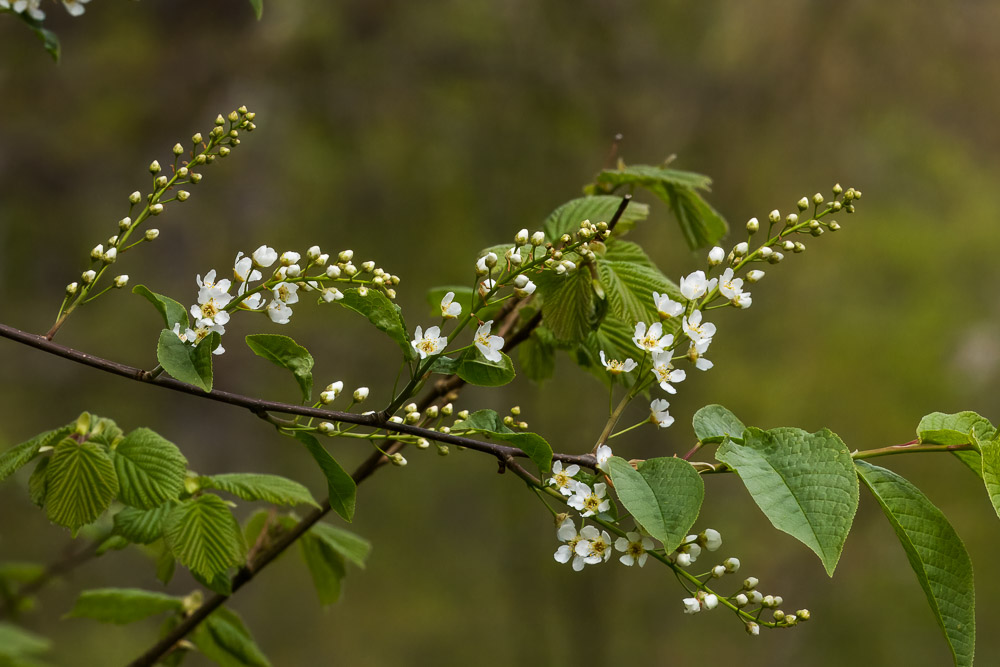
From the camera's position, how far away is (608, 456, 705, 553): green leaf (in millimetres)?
538

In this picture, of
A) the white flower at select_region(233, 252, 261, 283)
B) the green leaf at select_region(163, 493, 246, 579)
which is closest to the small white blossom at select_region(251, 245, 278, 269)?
the white flower at select_region(233, 252, 261, 283)

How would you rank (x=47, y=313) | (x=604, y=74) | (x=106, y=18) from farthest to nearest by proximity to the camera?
(x=47, y=313) < (x=604, y=74) < (x=106, y=18)

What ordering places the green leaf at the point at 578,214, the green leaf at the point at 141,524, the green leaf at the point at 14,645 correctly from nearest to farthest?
1. the green leaf at the point at 141,524
2. the green leaf at the point at 578,214
3. the green leaf at the point at 14,645

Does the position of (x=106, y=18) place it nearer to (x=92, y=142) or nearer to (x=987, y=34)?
(x=92, y=142)

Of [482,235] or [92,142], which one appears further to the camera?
[482,235]

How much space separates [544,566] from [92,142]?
276 centimetres

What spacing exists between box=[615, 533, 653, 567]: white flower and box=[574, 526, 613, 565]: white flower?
0.02m

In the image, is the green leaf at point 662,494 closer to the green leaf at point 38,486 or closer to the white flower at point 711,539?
the white flower at point 711,539

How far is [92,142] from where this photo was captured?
3467 mm

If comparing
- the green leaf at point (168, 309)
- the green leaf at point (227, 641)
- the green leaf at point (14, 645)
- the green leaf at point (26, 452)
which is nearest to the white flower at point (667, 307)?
the green leaf at point (168, 309)

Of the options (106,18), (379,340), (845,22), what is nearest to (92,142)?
(106,18)

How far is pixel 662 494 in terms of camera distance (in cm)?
57

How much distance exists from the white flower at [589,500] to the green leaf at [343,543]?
0.38 metres

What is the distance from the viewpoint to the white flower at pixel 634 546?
1.99ft
